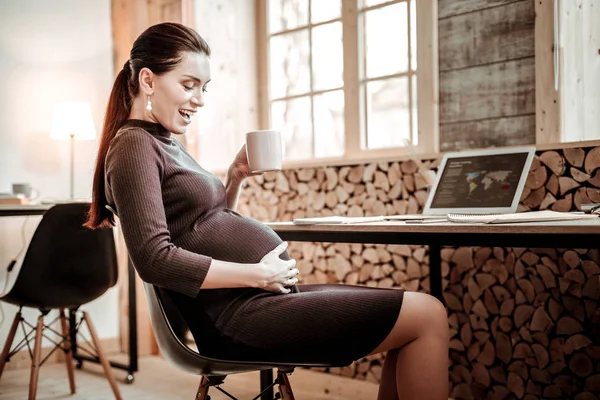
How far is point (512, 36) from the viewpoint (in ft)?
8.20

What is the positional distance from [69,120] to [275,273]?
2650mm

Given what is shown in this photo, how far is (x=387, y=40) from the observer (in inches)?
122

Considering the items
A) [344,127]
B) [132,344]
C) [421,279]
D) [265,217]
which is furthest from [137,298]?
[421,279]

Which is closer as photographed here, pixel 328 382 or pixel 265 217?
pixel 328 382

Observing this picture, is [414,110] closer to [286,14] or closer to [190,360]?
[286,14]

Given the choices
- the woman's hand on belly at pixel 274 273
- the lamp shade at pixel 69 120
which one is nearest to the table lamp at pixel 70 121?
the lamp shade at pixel 69 120

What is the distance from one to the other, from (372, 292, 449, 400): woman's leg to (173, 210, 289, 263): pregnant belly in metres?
0.35

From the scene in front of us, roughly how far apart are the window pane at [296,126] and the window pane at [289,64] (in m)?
0.07

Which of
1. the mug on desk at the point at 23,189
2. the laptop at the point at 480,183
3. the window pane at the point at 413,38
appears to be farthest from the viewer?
the mug on desk at the point at 23,189

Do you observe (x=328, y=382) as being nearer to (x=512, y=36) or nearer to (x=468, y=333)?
(x=468, y=333)

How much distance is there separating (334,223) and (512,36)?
120cm

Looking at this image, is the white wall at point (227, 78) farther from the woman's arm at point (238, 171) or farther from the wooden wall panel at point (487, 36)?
the woman's arm at point (238, 171)

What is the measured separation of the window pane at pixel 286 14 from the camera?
3.54m

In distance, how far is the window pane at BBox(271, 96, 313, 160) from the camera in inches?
138
